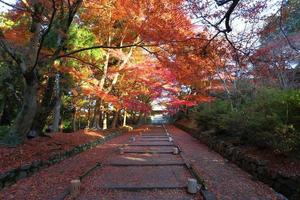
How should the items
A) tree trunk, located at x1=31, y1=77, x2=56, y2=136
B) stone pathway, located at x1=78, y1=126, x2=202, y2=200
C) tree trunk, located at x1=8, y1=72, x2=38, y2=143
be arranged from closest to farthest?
stone pathway, located at x1=78, y1=126, x2=202, y2=200 < tree trunk, located at x1=8, y1=72, x2=38, y2=143 < tree trunk, located at x1=31, y1=77, x2=56, y2=136

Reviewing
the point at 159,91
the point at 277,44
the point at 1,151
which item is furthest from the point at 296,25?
the point at 1,151

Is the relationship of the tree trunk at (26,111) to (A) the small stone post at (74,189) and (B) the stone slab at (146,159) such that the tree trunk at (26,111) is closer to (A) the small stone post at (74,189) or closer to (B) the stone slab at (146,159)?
(B) the stone slab at (146,159)

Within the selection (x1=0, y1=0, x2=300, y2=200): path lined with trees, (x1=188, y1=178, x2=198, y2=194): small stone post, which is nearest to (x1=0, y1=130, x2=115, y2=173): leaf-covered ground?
(x1=0, y1=0, x2=300, y2=200): path lined with trees

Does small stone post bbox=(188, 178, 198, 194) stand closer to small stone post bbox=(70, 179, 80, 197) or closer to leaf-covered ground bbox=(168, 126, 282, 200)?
leaf-covered ground bbox=(168, 126, 282, 200)

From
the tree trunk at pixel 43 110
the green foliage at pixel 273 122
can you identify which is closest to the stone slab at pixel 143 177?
the green foliage at pixel 273 122

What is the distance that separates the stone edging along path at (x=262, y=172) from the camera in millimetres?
5816

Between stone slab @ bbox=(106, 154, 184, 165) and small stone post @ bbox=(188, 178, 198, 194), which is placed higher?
stone slab @ bbox=(106, 154, 184, 165)

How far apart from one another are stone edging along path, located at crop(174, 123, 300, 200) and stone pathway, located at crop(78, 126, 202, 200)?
1734 mm

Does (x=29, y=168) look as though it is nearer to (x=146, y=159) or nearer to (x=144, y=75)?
(x=146, y=159)

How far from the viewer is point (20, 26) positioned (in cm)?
1381

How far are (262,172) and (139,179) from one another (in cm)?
313

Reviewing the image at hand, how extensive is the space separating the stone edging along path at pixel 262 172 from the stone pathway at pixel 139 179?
5.69ft

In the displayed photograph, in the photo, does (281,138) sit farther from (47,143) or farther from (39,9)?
(39,9)

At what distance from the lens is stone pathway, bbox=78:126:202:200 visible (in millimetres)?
5922
